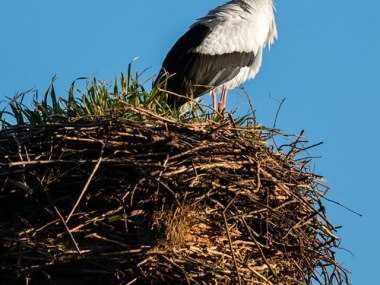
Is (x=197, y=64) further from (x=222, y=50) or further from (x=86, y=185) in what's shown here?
(x=86, y=185)

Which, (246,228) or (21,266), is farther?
(246,228)

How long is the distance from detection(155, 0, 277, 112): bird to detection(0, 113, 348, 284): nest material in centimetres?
307

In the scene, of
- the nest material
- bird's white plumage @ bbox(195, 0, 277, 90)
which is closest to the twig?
the nest material

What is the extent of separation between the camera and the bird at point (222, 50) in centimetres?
923

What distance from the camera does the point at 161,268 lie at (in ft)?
17.5

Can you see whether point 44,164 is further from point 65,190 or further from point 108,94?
point 108,94

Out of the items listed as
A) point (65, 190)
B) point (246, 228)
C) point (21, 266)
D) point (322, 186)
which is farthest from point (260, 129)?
point (21, 266)

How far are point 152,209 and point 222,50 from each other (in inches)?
163

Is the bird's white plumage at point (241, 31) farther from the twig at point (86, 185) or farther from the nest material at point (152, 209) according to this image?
the twig at point (86, 185)

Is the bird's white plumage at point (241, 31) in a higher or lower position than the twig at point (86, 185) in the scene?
higher

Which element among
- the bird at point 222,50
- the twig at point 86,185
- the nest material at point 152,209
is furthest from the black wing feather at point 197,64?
the twig at point 86,185

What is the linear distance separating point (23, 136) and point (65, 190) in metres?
0.48

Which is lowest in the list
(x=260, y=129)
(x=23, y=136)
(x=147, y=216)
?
(x=147, y=216)

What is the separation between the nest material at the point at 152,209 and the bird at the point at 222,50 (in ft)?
10.1
